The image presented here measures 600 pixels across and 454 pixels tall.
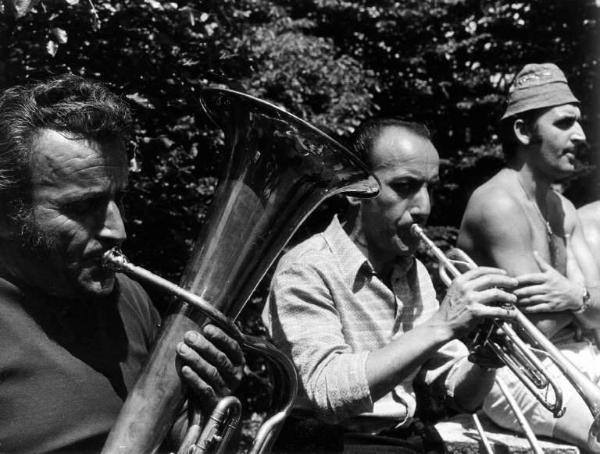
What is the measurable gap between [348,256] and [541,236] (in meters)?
1.24

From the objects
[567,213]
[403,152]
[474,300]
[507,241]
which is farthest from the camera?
[567,213]

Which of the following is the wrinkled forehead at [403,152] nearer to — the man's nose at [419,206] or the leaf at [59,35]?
the man's nose at [419,206]

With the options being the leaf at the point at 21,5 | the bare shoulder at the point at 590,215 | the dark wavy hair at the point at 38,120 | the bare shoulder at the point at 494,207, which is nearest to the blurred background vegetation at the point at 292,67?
the leaf at the point at 21,5

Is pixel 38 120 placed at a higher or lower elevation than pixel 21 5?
lower

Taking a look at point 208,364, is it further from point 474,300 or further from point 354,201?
point 354,201

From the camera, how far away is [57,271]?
2.02 metres

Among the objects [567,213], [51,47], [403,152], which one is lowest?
[51,47]

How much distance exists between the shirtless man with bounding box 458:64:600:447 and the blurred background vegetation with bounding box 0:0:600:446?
1237 millimetres

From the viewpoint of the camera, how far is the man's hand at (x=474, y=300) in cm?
241

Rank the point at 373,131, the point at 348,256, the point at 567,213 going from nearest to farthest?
the point at 348,256
the point at 373,131
the point at 567,213

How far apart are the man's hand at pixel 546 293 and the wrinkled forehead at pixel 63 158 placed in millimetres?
1875

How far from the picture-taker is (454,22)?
31.2ft

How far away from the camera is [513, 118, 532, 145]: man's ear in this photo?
12.4ft

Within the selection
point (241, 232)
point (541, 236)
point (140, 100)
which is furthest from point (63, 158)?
point (541, 236)
